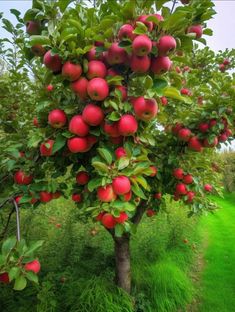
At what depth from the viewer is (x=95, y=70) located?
57.7 inches

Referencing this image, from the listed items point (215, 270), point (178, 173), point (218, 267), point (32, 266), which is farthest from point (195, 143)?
point (218, 267)

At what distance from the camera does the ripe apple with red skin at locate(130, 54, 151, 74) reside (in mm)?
1409

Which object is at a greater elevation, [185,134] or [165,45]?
[165,45]

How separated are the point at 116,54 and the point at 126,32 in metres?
0.12

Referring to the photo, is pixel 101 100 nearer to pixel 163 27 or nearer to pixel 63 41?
pixel 63 41

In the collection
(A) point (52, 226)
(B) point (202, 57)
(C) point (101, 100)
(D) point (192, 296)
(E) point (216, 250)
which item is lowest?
(E) point (216, 250)

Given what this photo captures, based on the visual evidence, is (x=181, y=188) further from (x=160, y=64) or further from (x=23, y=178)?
(x=160, y=64)

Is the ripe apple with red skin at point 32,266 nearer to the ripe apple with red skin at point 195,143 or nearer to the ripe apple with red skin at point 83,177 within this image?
the ripe apple with red skin at point 83,177

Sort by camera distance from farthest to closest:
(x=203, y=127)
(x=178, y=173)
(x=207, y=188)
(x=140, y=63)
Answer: (x=207, y=188) < (x=178, y=173) < (x=203, y=127) < (x=140, y=63)

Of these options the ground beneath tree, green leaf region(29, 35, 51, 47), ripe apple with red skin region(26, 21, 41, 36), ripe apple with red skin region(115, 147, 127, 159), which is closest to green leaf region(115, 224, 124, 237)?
ripe apple with red skin region(115, 147, 127, 159)

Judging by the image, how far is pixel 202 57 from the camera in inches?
188

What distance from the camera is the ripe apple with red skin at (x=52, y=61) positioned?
146 cm

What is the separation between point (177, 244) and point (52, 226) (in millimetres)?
2756

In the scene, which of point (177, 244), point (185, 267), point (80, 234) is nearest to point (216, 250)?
point (177, 244)
